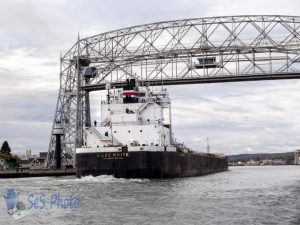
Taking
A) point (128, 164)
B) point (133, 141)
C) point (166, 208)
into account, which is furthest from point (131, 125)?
point (166, 208)

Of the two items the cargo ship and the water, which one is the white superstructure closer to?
the cargo ship

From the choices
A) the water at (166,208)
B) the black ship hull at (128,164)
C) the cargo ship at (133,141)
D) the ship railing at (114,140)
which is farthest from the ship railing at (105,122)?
the water at (166,208)

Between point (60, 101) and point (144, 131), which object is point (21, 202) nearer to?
point (144, 131)

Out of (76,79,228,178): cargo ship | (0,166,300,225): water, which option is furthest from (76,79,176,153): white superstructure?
(0,166,300,225): water

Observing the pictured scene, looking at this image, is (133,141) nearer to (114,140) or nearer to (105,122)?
(114,140)

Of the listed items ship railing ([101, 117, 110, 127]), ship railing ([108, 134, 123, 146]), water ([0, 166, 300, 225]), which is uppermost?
ship railing ([101, 117, 110, 127])

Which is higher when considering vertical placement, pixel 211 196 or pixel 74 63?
pixel 74 63

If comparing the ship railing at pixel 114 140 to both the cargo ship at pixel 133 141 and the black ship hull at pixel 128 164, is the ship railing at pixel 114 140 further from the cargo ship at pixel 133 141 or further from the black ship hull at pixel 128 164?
the black ship hull at pixel 128 164

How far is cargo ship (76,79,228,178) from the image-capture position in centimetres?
4453

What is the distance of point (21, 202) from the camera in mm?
27688

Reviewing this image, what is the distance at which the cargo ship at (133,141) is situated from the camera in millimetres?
44531

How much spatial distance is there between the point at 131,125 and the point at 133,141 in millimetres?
2099

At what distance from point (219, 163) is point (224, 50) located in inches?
1163

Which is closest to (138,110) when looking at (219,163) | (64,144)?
(64,144)
